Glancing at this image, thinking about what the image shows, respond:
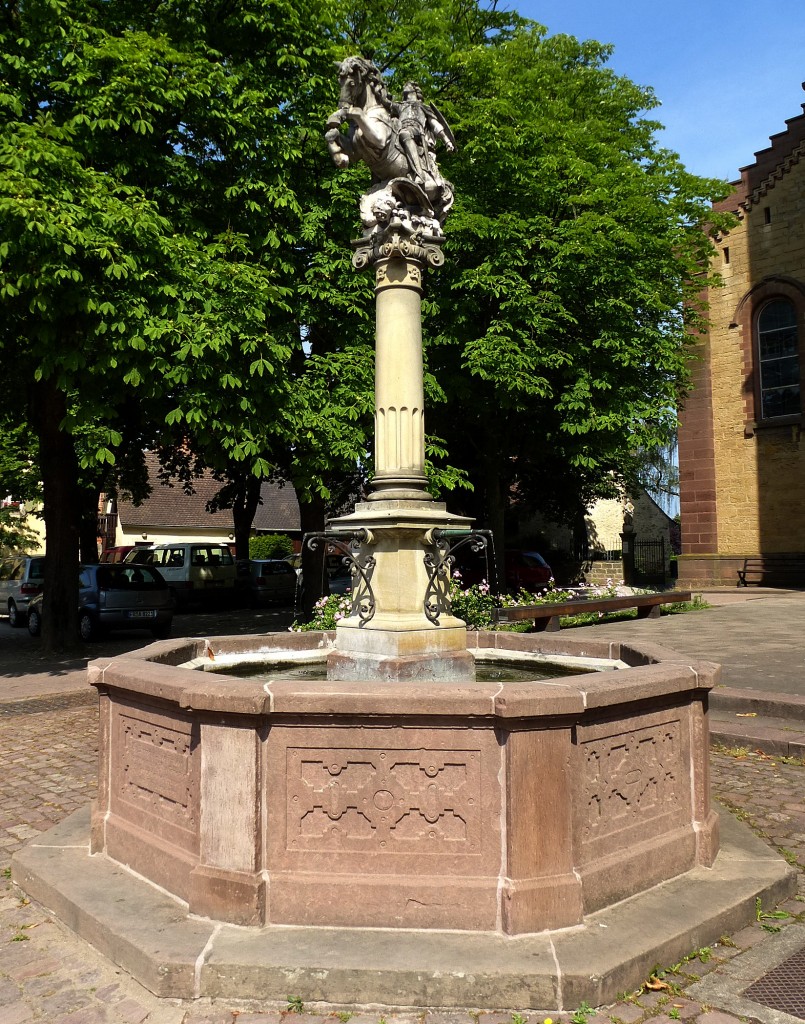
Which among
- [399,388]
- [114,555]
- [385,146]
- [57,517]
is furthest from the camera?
[114,555]

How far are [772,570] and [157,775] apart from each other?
81.1 ft

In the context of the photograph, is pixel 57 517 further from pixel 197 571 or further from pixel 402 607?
pixel 197 571

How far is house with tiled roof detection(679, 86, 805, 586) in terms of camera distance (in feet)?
84.9

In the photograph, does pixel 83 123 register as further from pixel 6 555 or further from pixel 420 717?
pixel 6 555

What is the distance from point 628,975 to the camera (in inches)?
137

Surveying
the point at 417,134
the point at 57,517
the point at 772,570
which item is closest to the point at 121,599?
the point at 57,517

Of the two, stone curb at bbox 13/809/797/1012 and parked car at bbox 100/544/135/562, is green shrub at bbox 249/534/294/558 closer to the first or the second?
parked car at bbox 100/544/135/562

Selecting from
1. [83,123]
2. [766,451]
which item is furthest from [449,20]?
[766,451]

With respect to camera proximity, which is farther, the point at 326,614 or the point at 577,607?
the point at 577,607

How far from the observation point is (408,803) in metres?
3.82

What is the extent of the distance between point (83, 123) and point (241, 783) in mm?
9518

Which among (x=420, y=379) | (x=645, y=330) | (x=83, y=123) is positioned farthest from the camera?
(x=645, y=330)

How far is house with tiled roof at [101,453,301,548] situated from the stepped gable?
26359 mm

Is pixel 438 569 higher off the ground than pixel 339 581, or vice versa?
pixel 438 569
